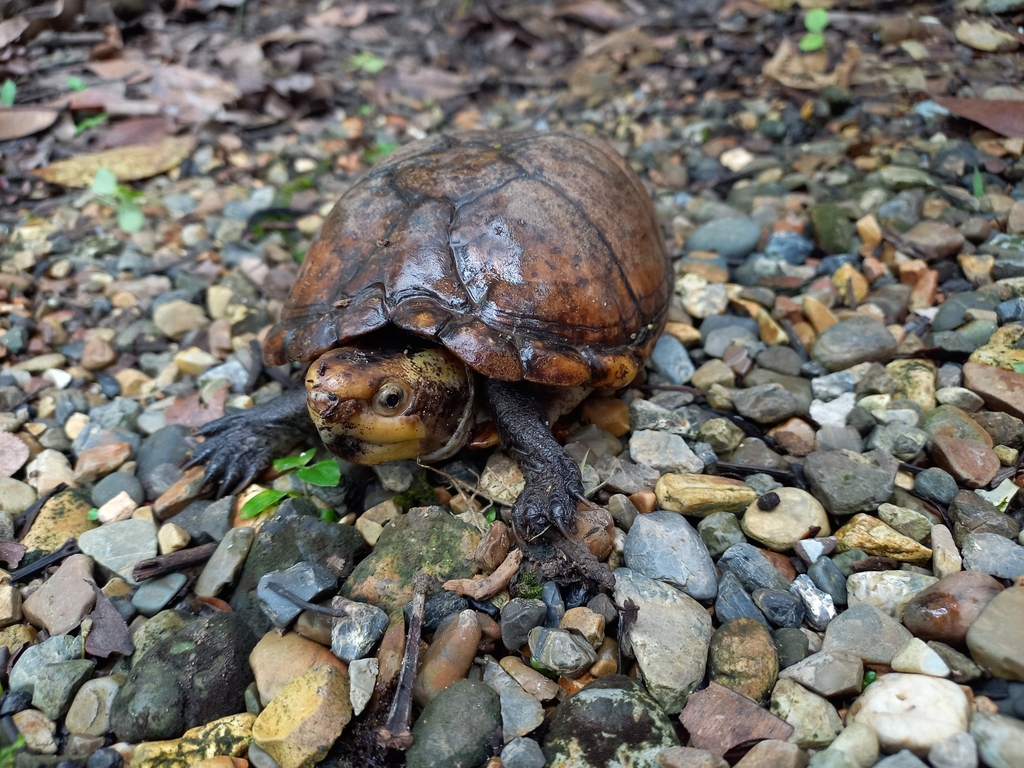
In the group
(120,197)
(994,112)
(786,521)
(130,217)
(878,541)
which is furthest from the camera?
(120,197)

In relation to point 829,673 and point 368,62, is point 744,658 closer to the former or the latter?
point 829,673

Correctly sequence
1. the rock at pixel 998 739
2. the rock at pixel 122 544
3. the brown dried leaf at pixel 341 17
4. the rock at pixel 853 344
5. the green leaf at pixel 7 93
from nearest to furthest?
the rock at pixel 998 739, the rock at pixel 122 544, the rock at pixel 853 344, the green leaf at pixel 7 93, the brown dried leaf at pixel 341 17

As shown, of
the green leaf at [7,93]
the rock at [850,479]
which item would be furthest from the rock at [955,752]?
the green leaf at [7,93]

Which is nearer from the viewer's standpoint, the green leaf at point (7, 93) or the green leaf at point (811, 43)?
the green leaf at point (7, 93)

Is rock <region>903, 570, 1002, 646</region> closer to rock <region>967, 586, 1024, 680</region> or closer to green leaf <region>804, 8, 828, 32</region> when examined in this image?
rock <region>967, 586, 1024, 680</region>

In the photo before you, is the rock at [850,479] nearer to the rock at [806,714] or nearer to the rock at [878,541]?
the rock at [878,541]

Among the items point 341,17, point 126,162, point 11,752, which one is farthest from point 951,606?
point 341,17
